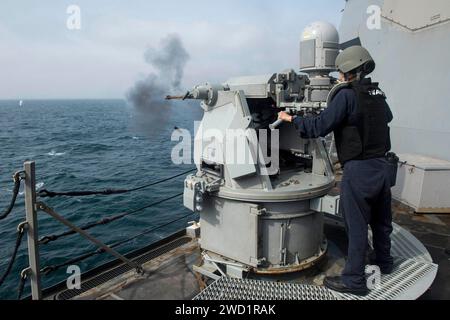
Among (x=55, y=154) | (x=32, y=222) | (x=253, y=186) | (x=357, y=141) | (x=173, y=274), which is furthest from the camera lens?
(x=55, y=154)

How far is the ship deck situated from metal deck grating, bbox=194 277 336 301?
447 millimetres

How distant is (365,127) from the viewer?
2910 mm

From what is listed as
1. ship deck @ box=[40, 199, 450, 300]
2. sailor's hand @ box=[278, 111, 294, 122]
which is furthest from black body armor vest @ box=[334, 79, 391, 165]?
ship deck @ box=[40, 199, 450, 300]

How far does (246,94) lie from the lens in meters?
3.67

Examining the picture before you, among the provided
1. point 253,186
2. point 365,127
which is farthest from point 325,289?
point 365,127

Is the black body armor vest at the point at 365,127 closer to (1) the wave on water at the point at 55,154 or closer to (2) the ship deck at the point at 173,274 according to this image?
(2) the ship deck at the point at 173,274

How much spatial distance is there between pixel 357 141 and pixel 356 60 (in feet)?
2.15

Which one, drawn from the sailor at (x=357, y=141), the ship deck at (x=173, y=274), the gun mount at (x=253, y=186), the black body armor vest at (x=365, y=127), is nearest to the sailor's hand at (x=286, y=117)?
the sailor at (x=357, y=141)

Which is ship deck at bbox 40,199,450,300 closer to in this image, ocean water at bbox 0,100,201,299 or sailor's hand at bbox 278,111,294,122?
sailor's hand at bbox 278,111,294,122

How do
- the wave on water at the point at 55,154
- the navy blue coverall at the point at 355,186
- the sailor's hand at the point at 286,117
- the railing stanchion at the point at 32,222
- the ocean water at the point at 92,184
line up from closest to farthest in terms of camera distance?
the railing stanchion at the point at 32,222, the navy blue coverall at the point at 355,186, the sailor's hand at the point at 286,117, the ocean water at the point at 92,184, the wave on water at the point at 55,154

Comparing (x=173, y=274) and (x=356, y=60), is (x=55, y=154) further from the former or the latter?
(x=356, y=60)

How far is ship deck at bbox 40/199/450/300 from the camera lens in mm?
3689

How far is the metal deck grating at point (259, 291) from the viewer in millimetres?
3092

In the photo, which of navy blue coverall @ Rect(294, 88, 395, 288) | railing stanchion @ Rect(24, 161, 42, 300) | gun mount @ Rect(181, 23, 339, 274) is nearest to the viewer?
railing stanchion @ Rect(24, 161, 42, 300)
